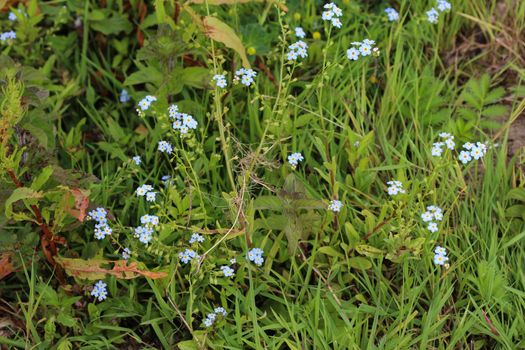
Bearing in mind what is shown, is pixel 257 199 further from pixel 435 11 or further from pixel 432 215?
pixel 435 11

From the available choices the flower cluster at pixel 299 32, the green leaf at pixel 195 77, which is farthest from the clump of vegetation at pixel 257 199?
the flower cluster at pixel 299 32

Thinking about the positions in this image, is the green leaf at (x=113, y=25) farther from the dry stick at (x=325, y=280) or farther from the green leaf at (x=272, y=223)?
the dry stick at (x=325, y=280)

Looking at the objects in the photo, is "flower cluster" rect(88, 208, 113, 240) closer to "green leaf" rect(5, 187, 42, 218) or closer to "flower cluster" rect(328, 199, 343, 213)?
"green leaf" rect(5, 187, 42, 218)

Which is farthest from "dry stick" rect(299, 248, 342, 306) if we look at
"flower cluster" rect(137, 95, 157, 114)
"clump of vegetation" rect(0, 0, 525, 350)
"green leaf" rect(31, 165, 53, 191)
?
"green leaf" rect(31, 165, 53, 191)

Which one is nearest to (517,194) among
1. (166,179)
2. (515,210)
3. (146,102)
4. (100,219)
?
(515,210)

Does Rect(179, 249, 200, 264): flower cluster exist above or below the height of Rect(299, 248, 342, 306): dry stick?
above

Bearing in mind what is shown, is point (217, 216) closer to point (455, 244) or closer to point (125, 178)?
point (125, 178)

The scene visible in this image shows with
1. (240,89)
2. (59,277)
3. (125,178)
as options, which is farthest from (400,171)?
(59,277)
